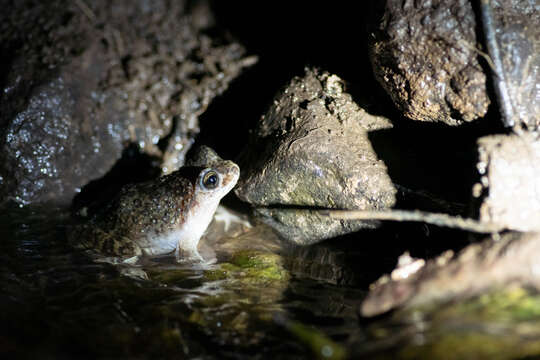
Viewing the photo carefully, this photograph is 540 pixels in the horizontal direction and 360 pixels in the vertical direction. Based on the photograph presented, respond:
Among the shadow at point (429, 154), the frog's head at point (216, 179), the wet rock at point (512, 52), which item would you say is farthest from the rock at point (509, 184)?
the frog's head at point (216, 179)

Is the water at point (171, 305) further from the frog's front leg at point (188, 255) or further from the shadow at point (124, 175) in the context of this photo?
the shadow at point (124, 175)

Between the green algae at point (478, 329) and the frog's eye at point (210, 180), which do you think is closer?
the green algae at point (478, 329)

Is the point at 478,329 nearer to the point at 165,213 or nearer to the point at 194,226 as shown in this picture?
the point at 194,226

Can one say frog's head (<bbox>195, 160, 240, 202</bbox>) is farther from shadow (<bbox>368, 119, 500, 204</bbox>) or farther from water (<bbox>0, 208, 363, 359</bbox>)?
shadow (<bbox>368, 119, 500, 204</bbox>)

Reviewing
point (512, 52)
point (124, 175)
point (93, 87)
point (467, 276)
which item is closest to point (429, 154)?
point (512, 52)

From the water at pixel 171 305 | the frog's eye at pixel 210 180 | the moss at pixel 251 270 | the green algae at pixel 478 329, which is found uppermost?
the frog's eye at pixel 210 180

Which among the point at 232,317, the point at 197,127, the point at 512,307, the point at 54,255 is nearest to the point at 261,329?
the point at 232,317

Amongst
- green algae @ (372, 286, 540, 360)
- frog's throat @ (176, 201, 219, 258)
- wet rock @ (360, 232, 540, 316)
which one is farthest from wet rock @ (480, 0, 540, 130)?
frog's throat @ (176, 201, 219, 258)
